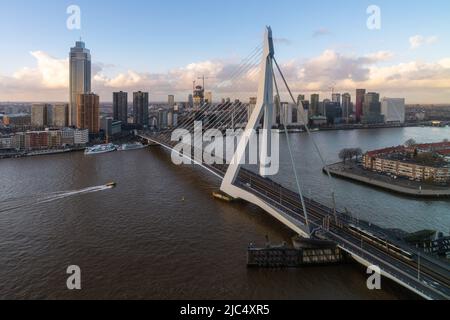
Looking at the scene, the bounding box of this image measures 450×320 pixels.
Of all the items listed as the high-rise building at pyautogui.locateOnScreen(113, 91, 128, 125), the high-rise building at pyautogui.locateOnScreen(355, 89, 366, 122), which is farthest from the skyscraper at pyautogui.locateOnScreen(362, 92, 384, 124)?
the high-rise building at pyautogui.locateOnScreen(113, 91, 128, 125)

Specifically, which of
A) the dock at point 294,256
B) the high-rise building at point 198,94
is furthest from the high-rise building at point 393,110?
the dock at point 294,256

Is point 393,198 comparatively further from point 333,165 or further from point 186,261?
point 186,261

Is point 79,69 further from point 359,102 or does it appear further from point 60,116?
point 359,102

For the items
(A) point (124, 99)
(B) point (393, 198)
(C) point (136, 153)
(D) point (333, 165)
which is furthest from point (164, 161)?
(A) point (124, 99)

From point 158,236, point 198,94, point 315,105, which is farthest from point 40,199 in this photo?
point 315,105

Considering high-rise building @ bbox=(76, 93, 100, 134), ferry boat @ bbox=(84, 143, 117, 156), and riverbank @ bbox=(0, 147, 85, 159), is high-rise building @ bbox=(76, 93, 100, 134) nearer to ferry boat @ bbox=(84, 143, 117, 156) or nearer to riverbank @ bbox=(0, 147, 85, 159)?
riverbank @ bbox=(0, 147, 85, 159)
